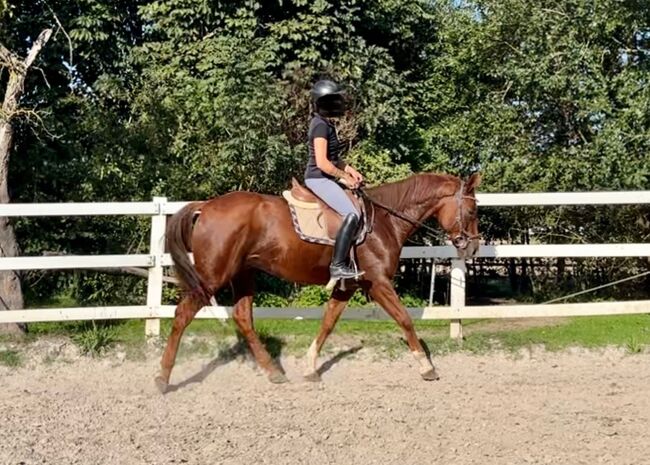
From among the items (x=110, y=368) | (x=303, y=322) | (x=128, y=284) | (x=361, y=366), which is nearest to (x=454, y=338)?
(x=361, y=366)

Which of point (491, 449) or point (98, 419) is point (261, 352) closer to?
point (98, 419)

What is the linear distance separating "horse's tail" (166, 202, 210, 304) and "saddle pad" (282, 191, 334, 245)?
2.96ft

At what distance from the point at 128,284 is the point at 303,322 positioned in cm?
259

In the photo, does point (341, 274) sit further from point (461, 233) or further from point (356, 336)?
point (356, 336)

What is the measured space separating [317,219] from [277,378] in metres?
1.51

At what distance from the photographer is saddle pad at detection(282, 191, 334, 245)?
6.46 meters

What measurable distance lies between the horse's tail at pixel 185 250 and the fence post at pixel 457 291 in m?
2.80

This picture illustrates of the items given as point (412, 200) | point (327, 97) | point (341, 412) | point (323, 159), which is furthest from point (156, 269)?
point (341, 412)

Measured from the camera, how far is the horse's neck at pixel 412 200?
6.80 meters

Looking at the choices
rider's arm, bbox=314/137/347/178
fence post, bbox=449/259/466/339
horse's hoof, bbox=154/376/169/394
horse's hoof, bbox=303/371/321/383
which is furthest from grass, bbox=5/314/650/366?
rider's arm, bbox=314/137/347/178

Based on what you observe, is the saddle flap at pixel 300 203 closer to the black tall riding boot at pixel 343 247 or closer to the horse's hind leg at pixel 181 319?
the black tall riding boot at pixel 343 247

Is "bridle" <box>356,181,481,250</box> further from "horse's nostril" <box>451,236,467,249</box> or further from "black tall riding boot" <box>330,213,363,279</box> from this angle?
"black tall riding boot" <box>330,213,363,279</box>

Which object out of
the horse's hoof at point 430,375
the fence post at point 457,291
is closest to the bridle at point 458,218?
the fence post at point 457,291

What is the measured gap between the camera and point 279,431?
5027 millimetres
